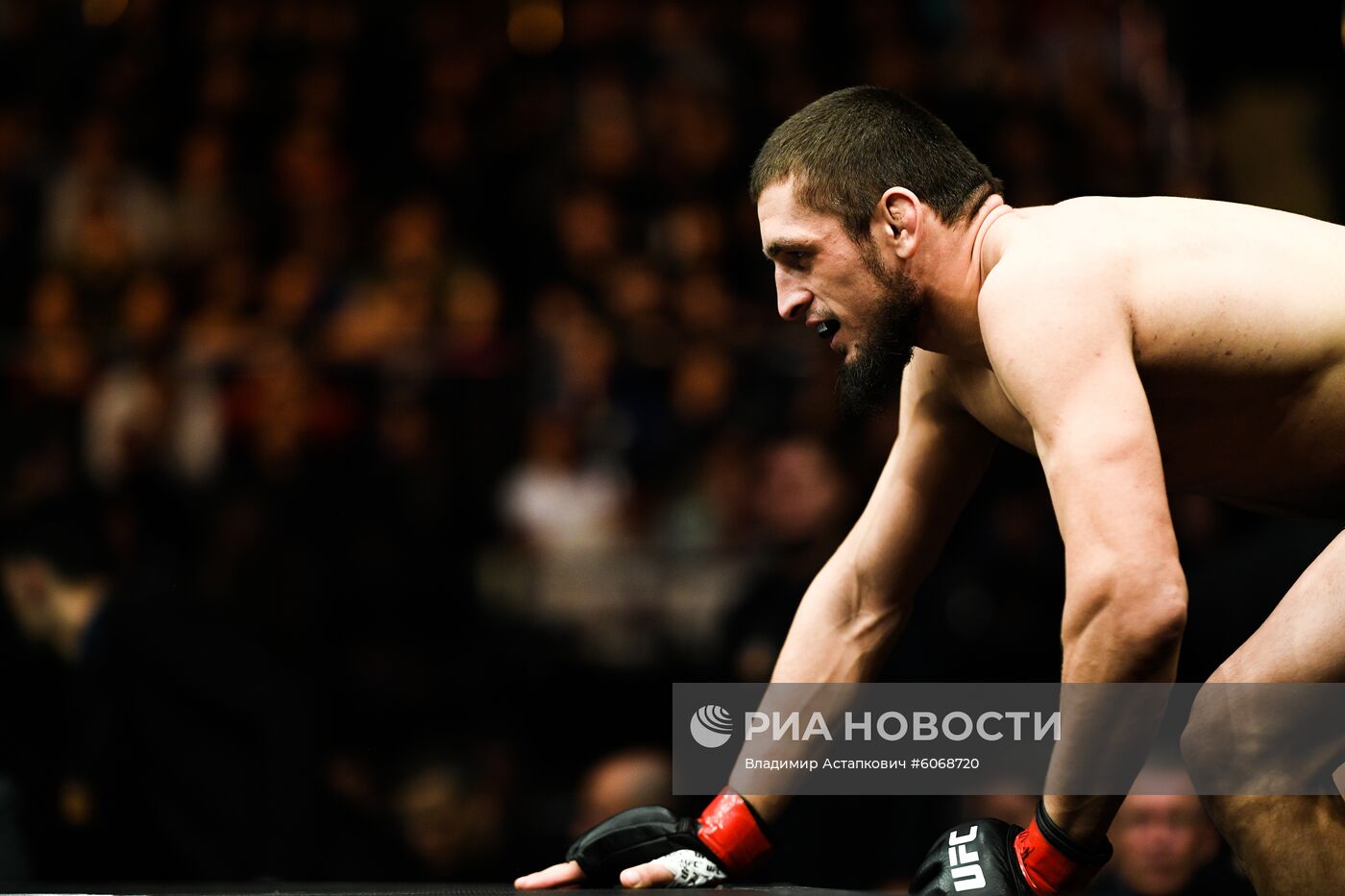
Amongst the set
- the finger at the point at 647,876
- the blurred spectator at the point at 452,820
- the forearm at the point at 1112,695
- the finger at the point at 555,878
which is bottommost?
the blurred spectator at the point at 452,820

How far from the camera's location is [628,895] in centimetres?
264

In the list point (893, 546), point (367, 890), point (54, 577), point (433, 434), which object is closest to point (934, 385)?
point (893, 546)

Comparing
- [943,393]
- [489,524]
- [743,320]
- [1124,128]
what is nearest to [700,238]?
[743,320]

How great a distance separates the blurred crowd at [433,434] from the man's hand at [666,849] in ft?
4.59

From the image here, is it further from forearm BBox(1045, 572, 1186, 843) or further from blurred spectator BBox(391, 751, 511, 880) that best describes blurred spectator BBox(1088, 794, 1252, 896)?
blurred spectator BBox(391, 751, 511, 880)

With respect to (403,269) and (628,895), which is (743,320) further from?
(628,895)

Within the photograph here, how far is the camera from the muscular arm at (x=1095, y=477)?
7.15 feet

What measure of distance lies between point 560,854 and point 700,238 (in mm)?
2631

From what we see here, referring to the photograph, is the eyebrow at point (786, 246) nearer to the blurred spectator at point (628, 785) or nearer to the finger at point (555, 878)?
the finger at point (555, 878)

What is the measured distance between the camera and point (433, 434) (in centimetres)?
542

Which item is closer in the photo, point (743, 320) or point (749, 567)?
point (749, 567)

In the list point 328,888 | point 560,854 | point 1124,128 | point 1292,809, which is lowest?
point 560,854

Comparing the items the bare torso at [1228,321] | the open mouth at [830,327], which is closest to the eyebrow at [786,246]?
the open mouth at [830,327]

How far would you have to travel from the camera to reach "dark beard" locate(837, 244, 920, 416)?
2.58 meters
